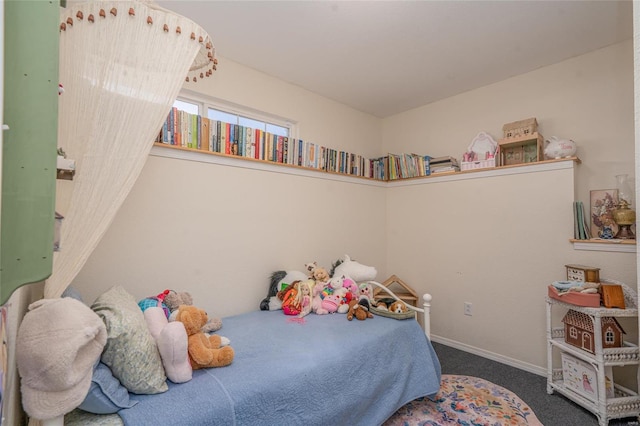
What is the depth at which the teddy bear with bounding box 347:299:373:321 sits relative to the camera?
2.12 metres

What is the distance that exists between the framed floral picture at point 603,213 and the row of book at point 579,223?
7 centimetres

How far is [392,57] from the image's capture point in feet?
8.05

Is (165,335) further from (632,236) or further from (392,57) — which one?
(632,236)

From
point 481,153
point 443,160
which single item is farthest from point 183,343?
point 481,153

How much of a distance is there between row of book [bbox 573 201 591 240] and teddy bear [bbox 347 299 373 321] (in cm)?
176

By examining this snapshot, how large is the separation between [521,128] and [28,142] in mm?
3175

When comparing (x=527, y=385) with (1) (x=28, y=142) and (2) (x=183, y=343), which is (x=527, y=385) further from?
(1) (x=28, y=142)

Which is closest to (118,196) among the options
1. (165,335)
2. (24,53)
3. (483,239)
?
(165,335)

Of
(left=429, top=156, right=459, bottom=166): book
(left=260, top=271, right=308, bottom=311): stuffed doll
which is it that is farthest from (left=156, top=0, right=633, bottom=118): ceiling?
(left=260, top=271, right=308, bottom=311): stuffed doll

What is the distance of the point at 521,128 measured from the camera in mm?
2613

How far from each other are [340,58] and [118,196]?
79.6 inches

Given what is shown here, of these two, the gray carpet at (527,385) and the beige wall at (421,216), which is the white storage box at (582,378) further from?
the beige wall at (421,216)

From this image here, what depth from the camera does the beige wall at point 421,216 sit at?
6.77 feet

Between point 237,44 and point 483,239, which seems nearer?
point 237,44
